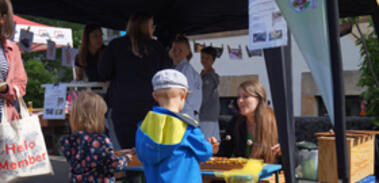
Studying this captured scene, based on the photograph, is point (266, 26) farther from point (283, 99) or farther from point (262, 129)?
point (262, 129)

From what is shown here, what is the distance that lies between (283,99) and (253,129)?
459mm

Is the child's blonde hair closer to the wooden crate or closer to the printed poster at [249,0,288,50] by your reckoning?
the printed poster at [249,0,288,50]

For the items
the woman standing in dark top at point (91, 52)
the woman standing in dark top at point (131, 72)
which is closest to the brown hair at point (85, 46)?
the woman standing in dark top at point (91, 52)

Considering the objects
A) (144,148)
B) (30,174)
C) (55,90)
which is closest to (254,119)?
(144,148)

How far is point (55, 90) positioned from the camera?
4566mm

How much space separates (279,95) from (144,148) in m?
1.05

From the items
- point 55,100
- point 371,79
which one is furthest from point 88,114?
point 371,79

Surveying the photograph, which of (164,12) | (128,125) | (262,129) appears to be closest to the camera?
(262,129)

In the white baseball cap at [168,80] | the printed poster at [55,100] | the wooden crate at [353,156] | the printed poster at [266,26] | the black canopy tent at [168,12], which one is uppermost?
the black canopy tent at [168,12]

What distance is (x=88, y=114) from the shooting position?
3039 millimetres

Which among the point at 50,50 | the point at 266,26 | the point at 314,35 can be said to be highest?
the point at 50,50

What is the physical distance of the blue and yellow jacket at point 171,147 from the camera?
2.56 meters

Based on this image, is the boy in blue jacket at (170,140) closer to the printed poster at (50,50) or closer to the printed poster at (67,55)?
the printed poster at (67,55)

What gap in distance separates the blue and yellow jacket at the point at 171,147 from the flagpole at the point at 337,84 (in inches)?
29.7
